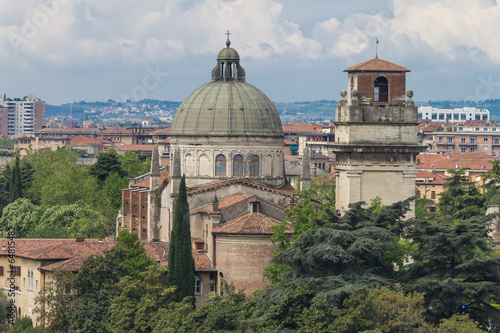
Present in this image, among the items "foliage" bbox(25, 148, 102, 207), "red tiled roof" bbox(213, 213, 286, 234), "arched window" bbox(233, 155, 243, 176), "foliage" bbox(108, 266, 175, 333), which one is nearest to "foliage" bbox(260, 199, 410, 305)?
"foliage" bbox(108, 266, 175, 333)

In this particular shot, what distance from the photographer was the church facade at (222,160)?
72.9m

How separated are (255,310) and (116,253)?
1307 centimetres

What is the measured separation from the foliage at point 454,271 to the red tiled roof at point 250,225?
525 inches

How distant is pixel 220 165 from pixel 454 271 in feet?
92.0

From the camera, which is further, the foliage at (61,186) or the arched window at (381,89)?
the foliage at (61,186)

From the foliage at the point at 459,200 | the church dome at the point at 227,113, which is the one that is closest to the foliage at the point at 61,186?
the church dome at the point at 227,113

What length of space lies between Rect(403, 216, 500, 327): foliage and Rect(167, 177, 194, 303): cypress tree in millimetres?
12821

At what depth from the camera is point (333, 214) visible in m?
58.8

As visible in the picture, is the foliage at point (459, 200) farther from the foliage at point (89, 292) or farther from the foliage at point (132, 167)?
the foliage at point (89, 292)

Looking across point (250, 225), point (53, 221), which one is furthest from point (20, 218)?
point (250, 225)

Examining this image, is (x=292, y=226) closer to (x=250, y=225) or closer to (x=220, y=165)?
(x=250, y=225)

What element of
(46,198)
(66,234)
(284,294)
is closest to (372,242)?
(284,294)

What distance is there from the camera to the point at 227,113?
78.6 meters

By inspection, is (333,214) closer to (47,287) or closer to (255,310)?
(255,310)
